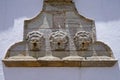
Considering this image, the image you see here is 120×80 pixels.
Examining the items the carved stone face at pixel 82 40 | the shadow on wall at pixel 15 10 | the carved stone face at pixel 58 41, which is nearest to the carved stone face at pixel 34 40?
the carved stone face at pixel 58 41

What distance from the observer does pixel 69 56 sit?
11.1ft

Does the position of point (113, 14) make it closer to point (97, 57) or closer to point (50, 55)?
point (97, 57)

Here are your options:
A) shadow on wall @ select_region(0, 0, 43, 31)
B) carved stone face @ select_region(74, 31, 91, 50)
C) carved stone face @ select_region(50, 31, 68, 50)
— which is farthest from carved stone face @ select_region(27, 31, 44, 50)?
carved stone face @ select_region(74, 31, 91, 50)

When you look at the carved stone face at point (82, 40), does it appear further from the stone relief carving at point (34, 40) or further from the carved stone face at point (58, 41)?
the stone relief carving at point (34, 40)

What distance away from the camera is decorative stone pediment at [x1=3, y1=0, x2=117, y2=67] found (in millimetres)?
3332

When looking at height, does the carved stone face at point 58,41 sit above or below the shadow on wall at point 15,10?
below

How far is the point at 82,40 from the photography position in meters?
3.41

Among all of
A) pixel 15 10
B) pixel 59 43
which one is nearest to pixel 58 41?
pixel 59 43

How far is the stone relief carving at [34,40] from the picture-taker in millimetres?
3393

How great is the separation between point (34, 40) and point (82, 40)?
533 mm
